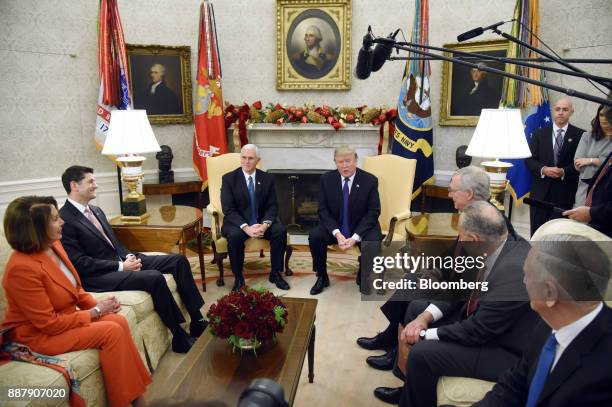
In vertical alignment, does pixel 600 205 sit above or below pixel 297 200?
above

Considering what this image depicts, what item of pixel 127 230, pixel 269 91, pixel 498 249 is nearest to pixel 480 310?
pixel 498 249

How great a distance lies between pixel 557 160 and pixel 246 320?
361cm

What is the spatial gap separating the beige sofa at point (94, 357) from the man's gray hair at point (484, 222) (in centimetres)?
209

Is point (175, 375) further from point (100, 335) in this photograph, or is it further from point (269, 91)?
point (269, 91)

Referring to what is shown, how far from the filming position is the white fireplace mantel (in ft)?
19.6

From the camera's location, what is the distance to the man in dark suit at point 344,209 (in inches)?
169

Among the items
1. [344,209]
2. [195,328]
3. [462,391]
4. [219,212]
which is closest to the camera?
[462,391]

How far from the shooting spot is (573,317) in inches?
53.9

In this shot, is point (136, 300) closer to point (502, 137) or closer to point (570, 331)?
point (570, 331)

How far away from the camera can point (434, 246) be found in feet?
11.9

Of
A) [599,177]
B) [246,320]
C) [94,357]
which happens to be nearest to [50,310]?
[94,357]

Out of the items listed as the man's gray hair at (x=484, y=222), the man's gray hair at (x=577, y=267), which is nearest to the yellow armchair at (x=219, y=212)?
the man's gray hair at (x=484, y=222)

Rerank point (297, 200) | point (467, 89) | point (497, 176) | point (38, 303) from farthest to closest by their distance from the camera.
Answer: point (297, 200), point (467, 89), point (497, 176), point (38, 303)

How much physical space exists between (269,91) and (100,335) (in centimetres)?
466
